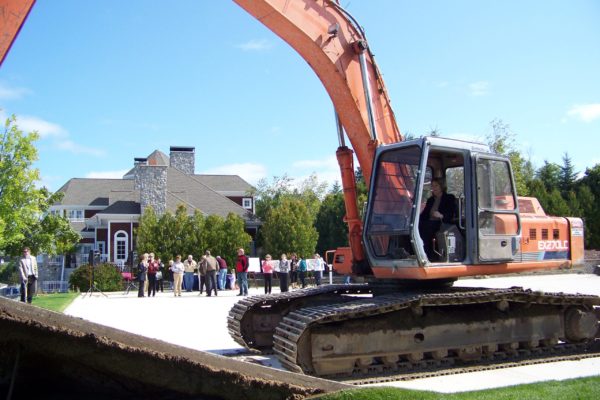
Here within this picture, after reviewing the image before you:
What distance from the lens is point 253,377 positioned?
3.04 m

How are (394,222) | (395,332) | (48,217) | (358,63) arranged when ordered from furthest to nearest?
(48,217) → (358,63) → (394,222) → (395,332)

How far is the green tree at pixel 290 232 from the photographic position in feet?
142

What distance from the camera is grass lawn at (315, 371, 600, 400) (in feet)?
13.3

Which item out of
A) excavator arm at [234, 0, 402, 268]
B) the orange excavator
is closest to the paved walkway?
the orange excavator

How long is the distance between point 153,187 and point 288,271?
24.9 metres

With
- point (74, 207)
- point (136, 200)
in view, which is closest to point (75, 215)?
point (74, 207)

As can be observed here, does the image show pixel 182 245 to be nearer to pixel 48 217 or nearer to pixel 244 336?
pixel 48 217

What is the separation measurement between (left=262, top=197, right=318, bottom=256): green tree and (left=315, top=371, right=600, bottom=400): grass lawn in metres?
37.5

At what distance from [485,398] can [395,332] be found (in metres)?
1.92

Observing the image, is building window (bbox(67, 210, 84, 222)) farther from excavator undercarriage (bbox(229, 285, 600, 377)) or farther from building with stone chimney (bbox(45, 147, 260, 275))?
excavator undercarriage (bbox(229, 285, 600, 377))

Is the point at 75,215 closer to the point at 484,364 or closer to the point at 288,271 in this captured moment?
the point at 288,271

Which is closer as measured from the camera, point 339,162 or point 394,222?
point 394,222

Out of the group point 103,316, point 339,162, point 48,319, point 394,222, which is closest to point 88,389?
point 48,319

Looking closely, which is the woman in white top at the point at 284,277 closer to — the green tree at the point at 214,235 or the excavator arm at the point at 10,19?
the green tree at the point at 214,235
